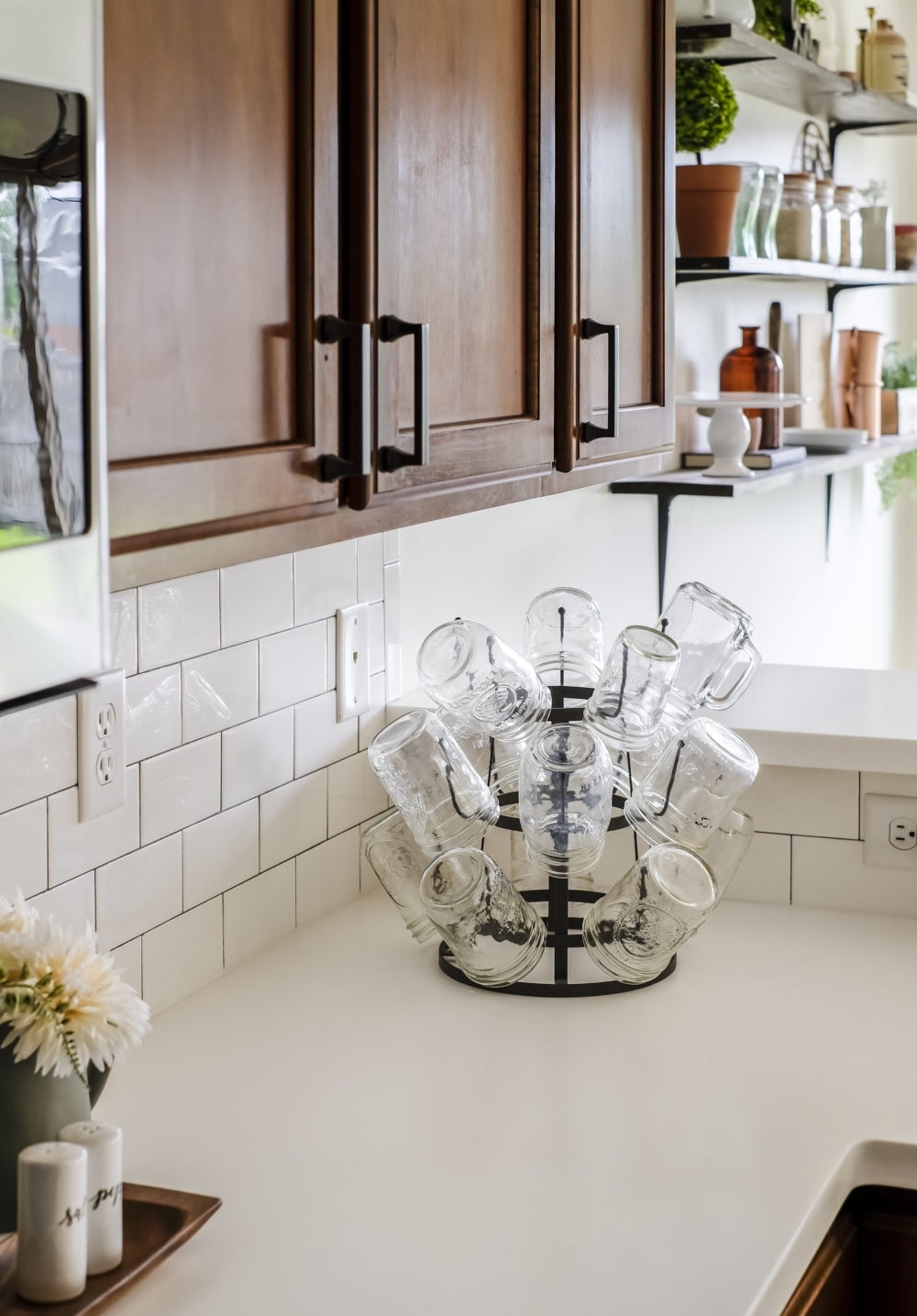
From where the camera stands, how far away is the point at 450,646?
1.60 metres

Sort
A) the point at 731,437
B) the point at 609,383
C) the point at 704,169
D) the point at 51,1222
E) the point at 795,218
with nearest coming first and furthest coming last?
the point at 51,1222 → the point at 609,383 → the point at 704,169 → the point at 731,437 → the point at 795,218

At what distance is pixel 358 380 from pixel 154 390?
8.9 inches

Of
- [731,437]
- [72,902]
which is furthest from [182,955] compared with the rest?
[731,437]

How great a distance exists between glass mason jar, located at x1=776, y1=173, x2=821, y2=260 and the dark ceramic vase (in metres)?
2.37

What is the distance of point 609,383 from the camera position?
5.05ft

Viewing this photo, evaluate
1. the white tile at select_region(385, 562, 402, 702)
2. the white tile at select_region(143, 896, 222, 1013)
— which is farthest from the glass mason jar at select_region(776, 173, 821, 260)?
the white tile at select_region(143, 896, 222, 1013)

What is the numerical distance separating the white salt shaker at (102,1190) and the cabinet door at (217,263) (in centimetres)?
38

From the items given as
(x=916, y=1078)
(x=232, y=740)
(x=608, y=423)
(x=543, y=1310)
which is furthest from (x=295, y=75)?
(x=916, y=1078)

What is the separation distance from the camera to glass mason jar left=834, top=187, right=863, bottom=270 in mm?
3180

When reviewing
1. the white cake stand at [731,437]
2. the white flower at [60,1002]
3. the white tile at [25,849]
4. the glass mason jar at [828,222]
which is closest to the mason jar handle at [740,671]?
the white tile at [25,849]

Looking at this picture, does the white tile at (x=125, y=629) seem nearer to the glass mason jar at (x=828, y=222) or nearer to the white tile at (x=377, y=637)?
the white tile at (x=377, y=637)

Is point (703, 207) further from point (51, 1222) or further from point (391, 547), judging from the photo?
point (51, 1222)

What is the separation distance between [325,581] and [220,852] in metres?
0.35

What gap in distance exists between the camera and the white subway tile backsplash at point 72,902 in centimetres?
130
